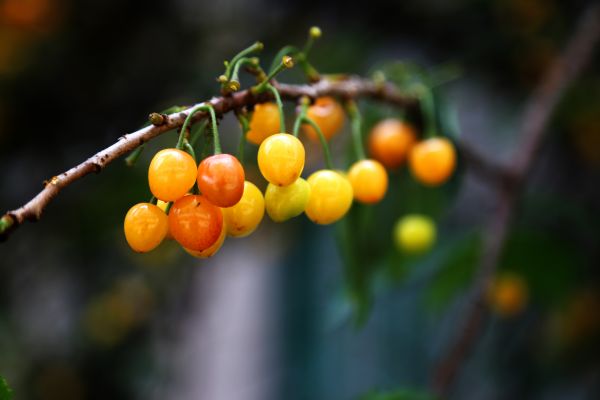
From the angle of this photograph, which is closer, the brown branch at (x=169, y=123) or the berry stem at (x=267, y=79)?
the brown branch at (x=169, y=123)

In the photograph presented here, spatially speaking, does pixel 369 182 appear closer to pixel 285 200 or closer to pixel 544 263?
pixel 285 200

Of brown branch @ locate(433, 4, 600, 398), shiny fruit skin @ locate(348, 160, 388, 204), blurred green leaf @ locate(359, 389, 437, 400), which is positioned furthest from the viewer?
brown branch @ locate(433, 4, 600, 398)

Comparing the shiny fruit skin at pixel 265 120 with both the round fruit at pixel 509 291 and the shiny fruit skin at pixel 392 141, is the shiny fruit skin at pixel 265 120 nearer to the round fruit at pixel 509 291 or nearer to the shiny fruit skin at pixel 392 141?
the shiny fruit skin at pixel 392 141

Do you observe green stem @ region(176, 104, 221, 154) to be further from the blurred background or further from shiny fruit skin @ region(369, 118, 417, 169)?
the blurred background

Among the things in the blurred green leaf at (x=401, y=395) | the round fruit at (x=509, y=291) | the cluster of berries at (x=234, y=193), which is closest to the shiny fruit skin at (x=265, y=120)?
the cluster of berries at (x=234, y=193)

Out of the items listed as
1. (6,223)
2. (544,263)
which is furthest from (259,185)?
(6,223)

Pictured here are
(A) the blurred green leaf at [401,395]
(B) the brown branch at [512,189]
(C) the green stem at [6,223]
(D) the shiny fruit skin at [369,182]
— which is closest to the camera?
(C) the green stem at [6,223]

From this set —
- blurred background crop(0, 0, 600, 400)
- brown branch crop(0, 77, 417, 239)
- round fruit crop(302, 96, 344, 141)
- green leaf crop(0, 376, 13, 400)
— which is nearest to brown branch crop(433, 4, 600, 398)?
blurred background crop(0, 0, 600, 400)
